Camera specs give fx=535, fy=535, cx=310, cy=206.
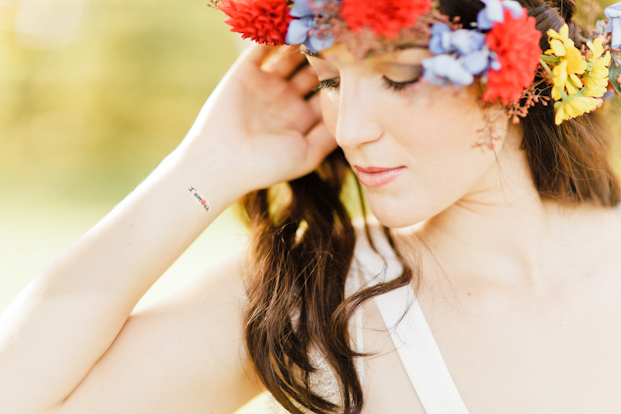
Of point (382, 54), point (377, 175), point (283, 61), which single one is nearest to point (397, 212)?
point (377, 175)

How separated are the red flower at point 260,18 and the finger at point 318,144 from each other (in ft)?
1.08

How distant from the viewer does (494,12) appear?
903 millimetres

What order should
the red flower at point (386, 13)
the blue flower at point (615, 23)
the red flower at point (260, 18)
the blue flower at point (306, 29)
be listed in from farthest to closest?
the blue flower at point (615, 23) → the red flower at point (260, 18) → the blue flower at point (306, 29) → the red flower at point (386, 13)

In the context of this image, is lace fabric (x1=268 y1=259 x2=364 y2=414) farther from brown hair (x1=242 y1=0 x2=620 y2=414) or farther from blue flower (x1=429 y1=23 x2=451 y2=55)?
blue flower (x1=429 y1=23 x2=451 y2=55)

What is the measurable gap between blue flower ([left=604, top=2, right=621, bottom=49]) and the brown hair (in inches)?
2.9

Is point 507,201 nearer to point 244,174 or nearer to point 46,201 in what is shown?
point 244,174

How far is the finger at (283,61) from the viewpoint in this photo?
4.67 feet

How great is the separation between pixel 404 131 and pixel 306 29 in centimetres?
27

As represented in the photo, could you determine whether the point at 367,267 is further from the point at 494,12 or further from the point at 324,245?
the point at 494,12

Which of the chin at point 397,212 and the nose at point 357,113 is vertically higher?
the nose at point 357,113

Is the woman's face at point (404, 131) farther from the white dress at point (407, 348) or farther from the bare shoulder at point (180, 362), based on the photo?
the bare shoulder at point (180, 362)

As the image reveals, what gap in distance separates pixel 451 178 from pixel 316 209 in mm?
464

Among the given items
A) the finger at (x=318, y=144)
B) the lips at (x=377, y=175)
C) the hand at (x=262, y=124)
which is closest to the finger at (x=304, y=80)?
the hand at (x=262, y=124)

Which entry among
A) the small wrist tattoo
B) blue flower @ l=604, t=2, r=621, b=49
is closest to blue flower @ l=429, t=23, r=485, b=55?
blue flower @ l=604, t=2, r=621, b=49
